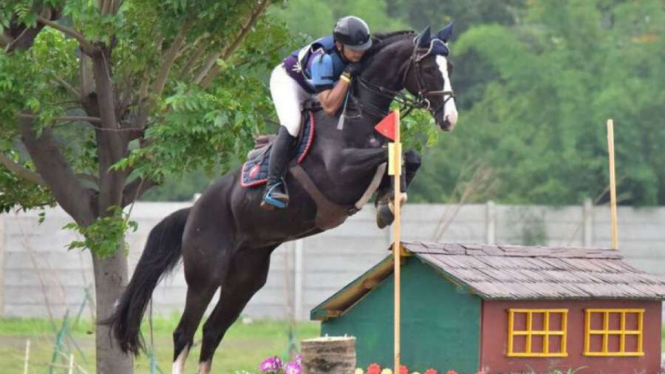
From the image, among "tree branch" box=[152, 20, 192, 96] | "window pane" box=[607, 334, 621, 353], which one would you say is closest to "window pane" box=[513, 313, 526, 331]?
"window pane" box=[607, 334, 621, 353]

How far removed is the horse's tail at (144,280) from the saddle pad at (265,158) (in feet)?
3.27

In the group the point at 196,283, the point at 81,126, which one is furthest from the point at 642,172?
the point at 196,283

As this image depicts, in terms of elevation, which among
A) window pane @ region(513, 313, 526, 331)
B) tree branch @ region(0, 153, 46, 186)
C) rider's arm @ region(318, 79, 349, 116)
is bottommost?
window pane @ region(513, 313, 526, 331)

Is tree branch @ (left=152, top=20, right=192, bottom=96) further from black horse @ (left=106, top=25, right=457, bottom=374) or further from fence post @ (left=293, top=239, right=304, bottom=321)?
fence post @ (left=293, top=239, right=304, bottom=321)

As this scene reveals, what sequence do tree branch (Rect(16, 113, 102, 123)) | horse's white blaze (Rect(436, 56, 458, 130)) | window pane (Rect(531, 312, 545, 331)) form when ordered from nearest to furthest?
horse's white blaze (Rect(436, 56, 458, 130)), window pane (Rect(531, 312, 545, 331)), tree branch (Rect(16, 113, 102, 123))

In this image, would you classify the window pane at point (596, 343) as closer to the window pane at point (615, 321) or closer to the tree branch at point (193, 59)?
the window pane at point (615, 321)

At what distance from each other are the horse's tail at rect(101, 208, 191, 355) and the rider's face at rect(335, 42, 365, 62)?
1.86m

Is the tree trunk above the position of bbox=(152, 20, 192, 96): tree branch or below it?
below

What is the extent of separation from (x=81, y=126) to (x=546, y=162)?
35.5ft

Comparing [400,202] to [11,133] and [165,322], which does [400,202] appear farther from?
[165,322]

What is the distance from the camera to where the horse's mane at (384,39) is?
7266 millimetres

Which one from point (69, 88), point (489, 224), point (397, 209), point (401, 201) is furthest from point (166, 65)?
point (489, 224)

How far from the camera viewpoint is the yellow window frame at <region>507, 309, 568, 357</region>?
7.80 meters

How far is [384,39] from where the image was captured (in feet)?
24.1
